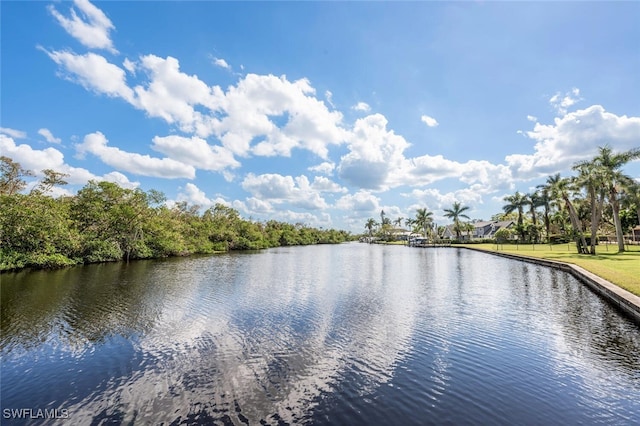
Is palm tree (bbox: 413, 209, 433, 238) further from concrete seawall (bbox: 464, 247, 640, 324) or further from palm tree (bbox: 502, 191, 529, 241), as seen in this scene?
concrete seawall (bbox: 464, 247, 640, 324)

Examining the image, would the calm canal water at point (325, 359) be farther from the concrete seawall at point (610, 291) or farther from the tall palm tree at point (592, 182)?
the tall palm tree at point (592, 182)

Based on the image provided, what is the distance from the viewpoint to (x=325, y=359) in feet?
29.5

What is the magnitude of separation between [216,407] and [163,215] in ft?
172

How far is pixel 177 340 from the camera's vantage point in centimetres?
1083

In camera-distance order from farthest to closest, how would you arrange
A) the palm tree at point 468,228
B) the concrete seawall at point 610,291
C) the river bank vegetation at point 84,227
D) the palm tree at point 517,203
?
the palm tree at point 468,228, the palm tree at point 517,203, the river bank vegetation at point 84,227, the concrete seawall at point 610,291

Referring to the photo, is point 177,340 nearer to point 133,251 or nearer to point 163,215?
point 133,251

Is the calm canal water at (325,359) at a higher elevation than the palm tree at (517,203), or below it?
below

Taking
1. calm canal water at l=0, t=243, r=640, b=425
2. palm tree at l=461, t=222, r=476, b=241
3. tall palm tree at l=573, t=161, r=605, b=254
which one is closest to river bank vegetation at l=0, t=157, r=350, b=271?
calm canal water at l=0, t=243, r=640, b=425

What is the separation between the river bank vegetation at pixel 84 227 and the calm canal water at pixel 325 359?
15.9 metres

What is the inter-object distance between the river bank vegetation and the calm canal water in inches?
628

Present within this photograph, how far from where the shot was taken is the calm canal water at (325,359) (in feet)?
21.1

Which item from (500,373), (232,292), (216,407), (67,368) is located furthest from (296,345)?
(232,292)

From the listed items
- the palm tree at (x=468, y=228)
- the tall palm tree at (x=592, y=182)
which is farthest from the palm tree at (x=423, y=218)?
the tall palm tree at (x=592, y=182)

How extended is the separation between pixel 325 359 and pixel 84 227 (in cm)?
4379
